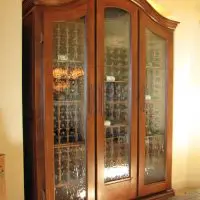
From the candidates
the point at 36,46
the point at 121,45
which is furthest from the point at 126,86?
the point at 36,46

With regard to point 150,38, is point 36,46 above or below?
below

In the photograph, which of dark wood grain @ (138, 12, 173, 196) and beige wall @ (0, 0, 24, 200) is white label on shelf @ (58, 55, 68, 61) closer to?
beige wall @ (0, 0, 24, 200)

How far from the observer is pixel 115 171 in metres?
2.09

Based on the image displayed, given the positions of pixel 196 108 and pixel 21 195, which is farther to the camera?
pixel 196 108

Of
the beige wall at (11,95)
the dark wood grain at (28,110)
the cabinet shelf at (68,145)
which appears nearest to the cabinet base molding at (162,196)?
the cabinet shelf at (68,145)

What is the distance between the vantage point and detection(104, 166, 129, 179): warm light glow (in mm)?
2043

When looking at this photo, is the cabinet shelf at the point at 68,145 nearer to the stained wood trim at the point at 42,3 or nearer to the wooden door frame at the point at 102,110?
the wooden door frame at the point at 102,110

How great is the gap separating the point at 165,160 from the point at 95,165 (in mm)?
806

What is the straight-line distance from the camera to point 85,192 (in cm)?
189

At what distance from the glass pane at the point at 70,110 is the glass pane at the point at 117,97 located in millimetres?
230

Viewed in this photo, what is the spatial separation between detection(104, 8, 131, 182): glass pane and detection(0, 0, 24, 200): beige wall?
0.69 metres

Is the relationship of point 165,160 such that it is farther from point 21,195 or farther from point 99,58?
point 21,195

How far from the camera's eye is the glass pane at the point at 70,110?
180 centimetres

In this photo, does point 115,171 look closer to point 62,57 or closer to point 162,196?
point 162,196
